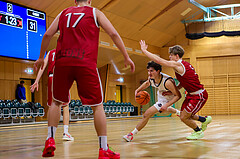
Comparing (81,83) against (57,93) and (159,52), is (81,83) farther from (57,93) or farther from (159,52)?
(159,52)

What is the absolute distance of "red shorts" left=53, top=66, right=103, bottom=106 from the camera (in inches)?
96.0

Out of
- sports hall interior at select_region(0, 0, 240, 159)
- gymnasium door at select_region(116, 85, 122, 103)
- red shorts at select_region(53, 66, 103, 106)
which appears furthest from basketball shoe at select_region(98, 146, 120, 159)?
gymnasium door at select_region(116, 85, 122, 103)

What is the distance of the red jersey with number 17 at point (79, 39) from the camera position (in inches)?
96.8

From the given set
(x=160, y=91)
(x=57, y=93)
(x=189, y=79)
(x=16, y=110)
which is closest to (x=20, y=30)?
(x=16, y=110)

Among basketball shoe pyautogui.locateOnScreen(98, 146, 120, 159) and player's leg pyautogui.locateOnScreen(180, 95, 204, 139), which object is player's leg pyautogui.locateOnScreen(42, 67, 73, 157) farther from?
player's leg pyautogui.locateOnScreen(180, 95, 204, 139)

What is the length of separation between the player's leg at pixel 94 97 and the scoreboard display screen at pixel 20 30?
833 cm

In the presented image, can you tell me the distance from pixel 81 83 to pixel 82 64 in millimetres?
149

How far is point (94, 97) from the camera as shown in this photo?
244 centimetres

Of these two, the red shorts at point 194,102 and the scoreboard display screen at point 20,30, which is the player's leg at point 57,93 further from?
the scoreboard display screen at point 20,30

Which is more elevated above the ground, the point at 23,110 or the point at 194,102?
the point at 194,102

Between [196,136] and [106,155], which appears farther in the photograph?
[196,136]

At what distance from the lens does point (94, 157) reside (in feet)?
9.01

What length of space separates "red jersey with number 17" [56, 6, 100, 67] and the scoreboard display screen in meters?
8.18

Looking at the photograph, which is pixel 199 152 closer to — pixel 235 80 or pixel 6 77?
pixel 6 77
